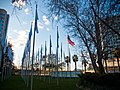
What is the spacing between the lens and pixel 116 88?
42.3 feet

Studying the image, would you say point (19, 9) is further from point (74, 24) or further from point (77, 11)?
point (74, 24)

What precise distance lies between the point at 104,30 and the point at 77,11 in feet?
12.8

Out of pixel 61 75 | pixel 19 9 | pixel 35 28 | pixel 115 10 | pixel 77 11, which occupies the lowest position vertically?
pixel 61 75

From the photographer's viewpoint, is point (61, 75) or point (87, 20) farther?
point (61, 75)

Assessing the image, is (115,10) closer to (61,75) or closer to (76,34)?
(76,34)

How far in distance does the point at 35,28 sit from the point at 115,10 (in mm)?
7010

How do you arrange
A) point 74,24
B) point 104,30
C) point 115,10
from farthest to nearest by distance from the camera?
point 74,24, point 104,30, point 115,10

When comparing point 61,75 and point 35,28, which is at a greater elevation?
point 35,28

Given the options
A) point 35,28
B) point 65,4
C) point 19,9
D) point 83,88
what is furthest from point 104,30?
point 19,9

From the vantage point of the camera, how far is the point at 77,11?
1850 centimetres

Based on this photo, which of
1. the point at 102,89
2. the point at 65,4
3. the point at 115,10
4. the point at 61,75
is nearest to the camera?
the point at 115,10

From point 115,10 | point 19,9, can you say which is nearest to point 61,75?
point 115,10

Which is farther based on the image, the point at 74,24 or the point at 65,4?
the point at 74,24

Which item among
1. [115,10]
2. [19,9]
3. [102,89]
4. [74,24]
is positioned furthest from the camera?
[74,24]
